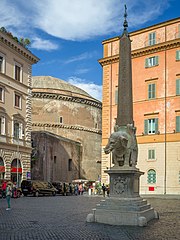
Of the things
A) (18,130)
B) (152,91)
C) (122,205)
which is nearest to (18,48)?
(18,130)

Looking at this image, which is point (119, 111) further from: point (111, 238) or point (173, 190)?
point (173, 190)

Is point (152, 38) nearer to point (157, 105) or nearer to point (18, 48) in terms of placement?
point (157, 105)

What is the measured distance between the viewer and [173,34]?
3328cm

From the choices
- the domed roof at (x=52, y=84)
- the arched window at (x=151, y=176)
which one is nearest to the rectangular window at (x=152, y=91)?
the arched window at (x=151, y=176)

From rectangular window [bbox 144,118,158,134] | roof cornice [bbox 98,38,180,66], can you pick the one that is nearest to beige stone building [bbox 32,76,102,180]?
roof cornice [bbox 98,38,180,66]

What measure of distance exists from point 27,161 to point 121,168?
24.8 m

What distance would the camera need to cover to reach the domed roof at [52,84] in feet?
189

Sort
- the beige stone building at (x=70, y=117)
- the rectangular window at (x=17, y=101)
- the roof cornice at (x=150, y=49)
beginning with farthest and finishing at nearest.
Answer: the beige stone building at (x=70, y=117) → the rectangular window at (x=17, y=101) → the roof cornice at (x=150, y=49)

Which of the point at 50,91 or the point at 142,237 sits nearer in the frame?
the point at 142,237

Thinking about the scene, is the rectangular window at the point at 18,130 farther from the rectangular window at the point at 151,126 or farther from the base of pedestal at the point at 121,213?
the base of pedestal at the point at 121,213

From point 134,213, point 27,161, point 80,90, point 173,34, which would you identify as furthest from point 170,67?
point 80,90

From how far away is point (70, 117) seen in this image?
56312 mm

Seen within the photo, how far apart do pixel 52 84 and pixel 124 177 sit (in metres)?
47.9

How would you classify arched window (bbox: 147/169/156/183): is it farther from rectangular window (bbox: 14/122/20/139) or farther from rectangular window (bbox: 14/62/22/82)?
rectangular window (bbox: 14/62/22/82)
